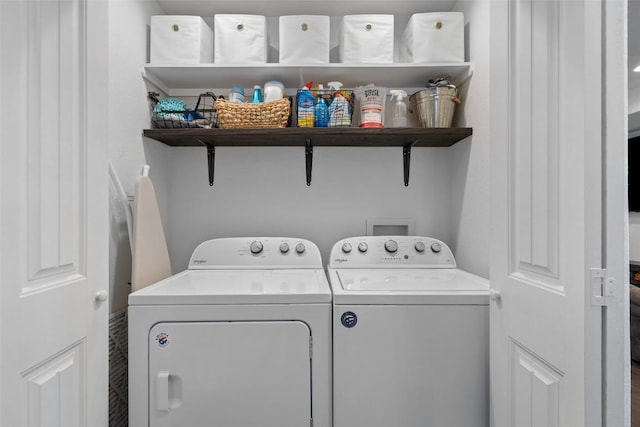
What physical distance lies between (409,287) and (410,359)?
10.8 inches

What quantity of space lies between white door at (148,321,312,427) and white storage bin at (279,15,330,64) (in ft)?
4.38

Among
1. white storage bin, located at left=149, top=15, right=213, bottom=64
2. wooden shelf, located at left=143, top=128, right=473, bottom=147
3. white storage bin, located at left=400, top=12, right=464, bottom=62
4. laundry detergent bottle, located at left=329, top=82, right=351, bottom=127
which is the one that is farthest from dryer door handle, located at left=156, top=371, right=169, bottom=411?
white storage bin, located at left=400, top=12, right=464, bottom=62

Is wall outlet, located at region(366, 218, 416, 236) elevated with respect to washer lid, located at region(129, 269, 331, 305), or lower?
elevated

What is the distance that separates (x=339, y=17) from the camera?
2.00 metres

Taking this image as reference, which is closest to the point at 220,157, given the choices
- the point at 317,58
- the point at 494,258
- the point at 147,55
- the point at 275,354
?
the point at 147,55

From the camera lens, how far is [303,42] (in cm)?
175

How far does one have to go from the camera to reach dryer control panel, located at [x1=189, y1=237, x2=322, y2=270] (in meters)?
1.86

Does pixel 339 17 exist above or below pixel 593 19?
above

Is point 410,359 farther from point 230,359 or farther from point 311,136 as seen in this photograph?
point 311,136

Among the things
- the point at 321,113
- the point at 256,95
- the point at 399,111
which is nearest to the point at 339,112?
the point at 321,113

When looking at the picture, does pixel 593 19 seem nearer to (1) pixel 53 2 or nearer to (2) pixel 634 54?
(2) pixel 634 54

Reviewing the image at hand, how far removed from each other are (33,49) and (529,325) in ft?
5.12

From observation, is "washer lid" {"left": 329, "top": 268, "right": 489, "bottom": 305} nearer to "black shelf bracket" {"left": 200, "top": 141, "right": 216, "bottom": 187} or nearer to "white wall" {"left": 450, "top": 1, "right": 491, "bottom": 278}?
"white wall" {"left": 450, "top": 1, "right": 491, "bottom": 278}

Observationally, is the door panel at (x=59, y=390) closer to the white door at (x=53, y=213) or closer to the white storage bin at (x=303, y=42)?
the white door at (x=53, y=213)
